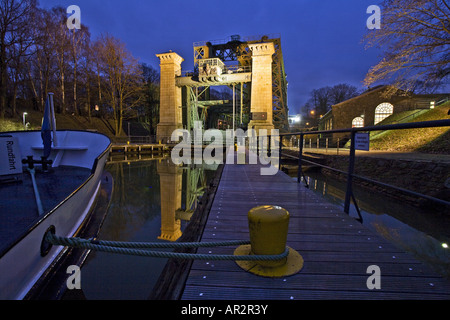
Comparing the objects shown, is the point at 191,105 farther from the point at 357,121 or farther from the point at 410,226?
the point at 410,226

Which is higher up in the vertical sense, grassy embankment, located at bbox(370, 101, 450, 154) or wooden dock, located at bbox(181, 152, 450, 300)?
grassy embankment, located at bbox(370, 101, 450, 154)

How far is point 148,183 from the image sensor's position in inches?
376

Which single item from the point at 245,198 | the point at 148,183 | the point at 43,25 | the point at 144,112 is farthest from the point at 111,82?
the point at 245,198

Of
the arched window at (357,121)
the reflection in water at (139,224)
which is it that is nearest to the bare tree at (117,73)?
the reflection in water at (139,224)

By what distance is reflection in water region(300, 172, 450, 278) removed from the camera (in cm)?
405

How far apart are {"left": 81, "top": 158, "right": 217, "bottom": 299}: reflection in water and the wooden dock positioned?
4.66ft

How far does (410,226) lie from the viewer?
5457 mm

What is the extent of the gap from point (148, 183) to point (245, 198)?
6721 mm

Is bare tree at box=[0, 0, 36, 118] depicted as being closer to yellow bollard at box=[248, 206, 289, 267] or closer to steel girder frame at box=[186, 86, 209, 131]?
steel girder frame at box=[186, 86, 209, 131]

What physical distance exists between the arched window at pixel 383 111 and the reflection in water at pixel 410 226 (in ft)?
62.6

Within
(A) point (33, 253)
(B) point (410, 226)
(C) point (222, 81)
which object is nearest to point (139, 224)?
(A) point (33, 253)

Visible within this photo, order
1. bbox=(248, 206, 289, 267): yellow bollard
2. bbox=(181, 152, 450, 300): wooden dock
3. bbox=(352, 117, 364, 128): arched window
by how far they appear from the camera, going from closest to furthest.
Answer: bbox=(181, 152, 450, 300): wooden dock, bbox=(248, 206, 289, 267): yellow bollard, bbox=(352, 117, 364, 128): arched window

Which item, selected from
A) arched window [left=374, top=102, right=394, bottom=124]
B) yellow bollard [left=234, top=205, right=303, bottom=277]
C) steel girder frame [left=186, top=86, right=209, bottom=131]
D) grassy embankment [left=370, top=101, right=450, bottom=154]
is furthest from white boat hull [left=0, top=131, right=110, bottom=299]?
arched window [left=374, top=102, right=394, bottom=124]
